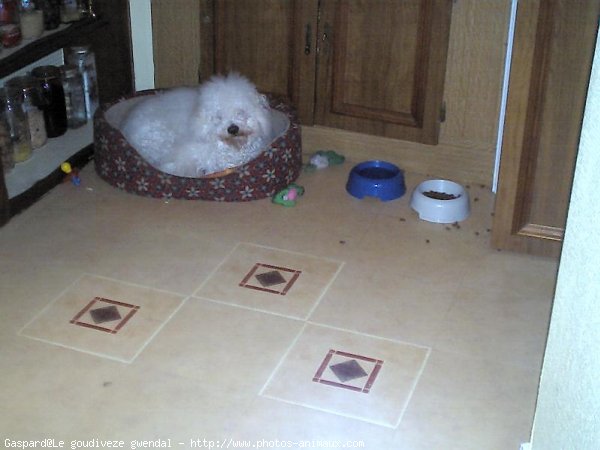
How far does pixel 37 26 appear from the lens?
2.97 metres

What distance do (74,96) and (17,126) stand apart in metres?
0.38

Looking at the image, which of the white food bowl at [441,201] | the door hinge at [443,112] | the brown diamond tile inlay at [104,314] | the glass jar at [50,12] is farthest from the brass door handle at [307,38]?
the brown diamond tile inlay at [104,314]

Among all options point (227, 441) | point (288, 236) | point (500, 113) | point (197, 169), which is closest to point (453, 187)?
point (500, 113)

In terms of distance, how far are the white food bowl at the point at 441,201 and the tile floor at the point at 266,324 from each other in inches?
1.4

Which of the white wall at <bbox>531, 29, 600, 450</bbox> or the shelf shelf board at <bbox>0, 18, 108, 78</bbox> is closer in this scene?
the white wall at <bbox>531, 29, 600, 450</bbox>

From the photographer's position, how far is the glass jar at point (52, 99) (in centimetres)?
315

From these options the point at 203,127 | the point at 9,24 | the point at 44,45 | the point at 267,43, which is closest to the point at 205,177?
the point at 203,127

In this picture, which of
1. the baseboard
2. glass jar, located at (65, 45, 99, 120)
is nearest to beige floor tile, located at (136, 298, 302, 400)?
the baseboard

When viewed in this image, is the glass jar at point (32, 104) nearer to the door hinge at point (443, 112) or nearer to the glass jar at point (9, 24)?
the glass jar at point (9, 24)

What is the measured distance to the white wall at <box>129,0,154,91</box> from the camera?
3.38m

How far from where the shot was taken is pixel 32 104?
10.3ft

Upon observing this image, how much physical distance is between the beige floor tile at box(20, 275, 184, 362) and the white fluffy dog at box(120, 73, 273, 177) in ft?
2.09

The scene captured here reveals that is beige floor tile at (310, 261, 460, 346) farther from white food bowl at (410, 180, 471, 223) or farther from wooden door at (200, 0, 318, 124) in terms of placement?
wooden door at (200, 0, 318, 124)

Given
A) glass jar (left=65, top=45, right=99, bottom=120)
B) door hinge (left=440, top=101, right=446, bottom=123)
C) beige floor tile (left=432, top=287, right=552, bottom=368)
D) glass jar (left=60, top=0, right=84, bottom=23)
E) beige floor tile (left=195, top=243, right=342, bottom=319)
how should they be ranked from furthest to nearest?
glass jar (left=65, top=45, right=99, bottom=120) → glass jar (left=60, top=0, right=84, bottom=23) → door hinge (left=440, top=101, right=446, bottom=123) → beige floor tile (left=195, top=243, right=342, bottom=319) → beige floor tile (left=432, top=287, right=552, bottom=368)
